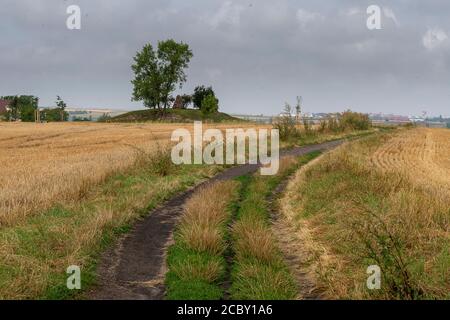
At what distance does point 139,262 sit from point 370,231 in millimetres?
4665

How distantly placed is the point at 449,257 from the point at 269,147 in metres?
27.0

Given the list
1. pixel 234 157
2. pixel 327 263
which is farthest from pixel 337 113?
pixel 327 263

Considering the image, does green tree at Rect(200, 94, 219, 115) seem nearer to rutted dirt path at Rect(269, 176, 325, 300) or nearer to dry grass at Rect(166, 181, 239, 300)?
rutted dirt path at Rect(269, 176, 325, 300)

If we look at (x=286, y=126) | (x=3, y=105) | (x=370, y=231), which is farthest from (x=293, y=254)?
(x=3, y=105)

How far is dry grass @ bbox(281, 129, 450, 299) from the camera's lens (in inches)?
317

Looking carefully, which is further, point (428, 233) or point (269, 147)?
point (269, 147)

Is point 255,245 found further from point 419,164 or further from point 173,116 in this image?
point 173,116

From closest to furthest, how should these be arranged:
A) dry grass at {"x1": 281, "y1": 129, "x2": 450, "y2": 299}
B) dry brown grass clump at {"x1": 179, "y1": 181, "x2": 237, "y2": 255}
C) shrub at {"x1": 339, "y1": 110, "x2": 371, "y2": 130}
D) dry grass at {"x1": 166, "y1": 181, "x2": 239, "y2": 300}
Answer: dry grass at {"x1": 281, "y1": 129, "x2": 450, "y2": 299} → dry grass at {"x1": 166, "y1": 181, "x2": 239, "y2": 300} → dry brown grass clump at {"x1": 179, "y1": 181, "x2": 237, "y2": 255} → shrub at {"x1": 339, "y1": 110, "x2": 371, "y2": 130}

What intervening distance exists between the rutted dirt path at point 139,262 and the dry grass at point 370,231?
2.95m

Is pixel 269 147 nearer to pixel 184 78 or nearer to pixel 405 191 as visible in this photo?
pixel 405 191

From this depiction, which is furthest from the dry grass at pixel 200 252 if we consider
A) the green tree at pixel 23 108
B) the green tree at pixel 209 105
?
the green tree at pixel 23 108

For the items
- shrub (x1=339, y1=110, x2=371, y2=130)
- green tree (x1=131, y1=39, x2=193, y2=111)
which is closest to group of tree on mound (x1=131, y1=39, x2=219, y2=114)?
green tree (x1=131, y1=39, x2=193, y2=111)

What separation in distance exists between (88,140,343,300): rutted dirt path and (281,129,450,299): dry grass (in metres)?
2.95
